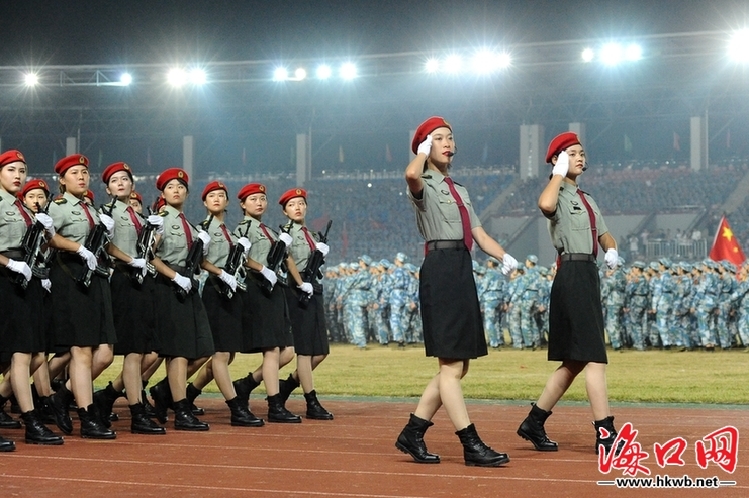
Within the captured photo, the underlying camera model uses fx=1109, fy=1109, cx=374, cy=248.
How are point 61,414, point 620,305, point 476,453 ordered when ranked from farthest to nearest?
point 620,305 → point 61,414 → point 476,453

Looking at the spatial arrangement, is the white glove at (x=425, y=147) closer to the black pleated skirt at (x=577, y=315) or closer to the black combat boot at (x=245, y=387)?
the black pleated skirt at (x=577, y=315)

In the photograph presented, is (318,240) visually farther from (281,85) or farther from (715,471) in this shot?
(281,85)

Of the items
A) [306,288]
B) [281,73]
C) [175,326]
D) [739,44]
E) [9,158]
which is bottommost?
[175,326]

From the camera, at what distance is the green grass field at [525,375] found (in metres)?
11.9

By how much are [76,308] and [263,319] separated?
1.86 metres

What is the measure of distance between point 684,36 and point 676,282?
14899 millimetres

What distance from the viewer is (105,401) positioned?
8.95 meters

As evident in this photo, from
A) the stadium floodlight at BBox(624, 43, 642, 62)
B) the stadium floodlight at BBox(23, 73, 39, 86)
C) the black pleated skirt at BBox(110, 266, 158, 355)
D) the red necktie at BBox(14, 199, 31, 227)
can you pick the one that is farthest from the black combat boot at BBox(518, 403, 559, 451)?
the stadium floodlight at BBox(23, 73, 39, 86)

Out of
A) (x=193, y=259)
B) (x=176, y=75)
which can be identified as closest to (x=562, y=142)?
(x=193, y=259)

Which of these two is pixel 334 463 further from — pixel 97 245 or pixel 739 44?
pixel 739 44

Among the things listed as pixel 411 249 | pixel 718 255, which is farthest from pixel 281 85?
pixel 718 255

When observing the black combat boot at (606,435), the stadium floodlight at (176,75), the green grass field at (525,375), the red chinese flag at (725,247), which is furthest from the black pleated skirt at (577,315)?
the stadium floodlight at (176,75)

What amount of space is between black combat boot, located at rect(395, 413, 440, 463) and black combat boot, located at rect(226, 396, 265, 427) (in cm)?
258

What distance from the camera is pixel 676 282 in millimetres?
21844
